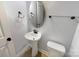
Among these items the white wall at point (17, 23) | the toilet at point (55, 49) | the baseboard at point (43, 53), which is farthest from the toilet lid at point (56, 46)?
the white wall at point (17, 23)

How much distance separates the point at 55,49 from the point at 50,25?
44 cm

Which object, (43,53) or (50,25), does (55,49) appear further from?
(50,25)

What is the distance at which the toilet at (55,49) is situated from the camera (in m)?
1.51

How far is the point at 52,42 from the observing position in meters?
1.62

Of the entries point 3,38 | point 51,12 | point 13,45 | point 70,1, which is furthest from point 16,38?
point 70,1

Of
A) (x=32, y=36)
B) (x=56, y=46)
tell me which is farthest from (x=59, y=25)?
(x=32, y=36)

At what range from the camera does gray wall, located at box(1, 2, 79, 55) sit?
131 cm

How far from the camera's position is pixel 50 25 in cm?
154

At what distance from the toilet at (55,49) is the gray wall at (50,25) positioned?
79 millimetres

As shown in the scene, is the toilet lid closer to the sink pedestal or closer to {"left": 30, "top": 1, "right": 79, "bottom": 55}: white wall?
{"left": 30, "top": 1, "right": 79, "bottom": 55}: white wall

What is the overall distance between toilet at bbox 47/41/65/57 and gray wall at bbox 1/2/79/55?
0.08 metres

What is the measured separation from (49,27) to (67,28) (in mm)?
314

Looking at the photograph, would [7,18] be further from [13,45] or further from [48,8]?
[48,8]

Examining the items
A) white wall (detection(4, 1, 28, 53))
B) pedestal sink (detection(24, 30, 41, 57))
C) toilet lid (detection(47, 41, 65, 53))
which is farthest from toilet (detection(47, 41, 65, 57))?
white wall (detection(4, 1, 28, 53))
